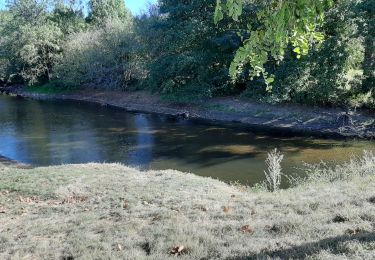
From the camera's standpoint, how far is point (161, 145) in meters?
21.7

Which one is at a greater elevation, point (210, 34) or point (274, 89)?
point (210, 34)

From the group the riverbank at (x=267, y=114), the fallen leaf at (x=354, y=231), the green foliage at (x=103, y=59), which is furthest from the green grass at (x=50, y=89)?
the fallen leaf at (x=354, y=231)

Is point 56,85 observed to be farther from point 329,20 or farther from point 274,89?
point 329,20

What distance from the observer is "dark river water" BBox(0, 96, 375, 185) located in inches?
697

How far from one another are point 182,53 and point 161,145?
523 inches

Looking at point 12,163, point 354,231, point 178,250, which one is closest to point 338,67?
point 12,163

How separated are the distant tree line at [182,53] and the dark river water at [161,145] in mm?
4629

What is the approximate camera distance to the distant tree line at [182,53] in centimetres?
2475

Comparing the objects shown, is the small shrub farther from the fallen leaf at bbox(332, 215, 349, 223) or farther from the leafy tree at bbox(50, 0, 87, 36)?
the leafy tree at bbox(50, 0, 87, 36)

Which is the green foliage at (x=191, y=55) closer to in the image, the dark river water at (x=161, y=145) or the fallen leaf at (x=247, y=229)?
the dark river water at (x=161, y=145)

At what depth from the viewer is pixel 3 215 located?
29.5ft

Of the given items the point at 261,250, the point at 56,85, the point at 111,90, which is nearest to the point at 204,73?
the point at 111,90

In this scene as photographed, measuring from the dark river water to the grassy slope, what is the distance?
5.84 metres

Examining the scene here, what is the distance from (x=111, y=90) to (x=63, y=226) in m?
36.0
